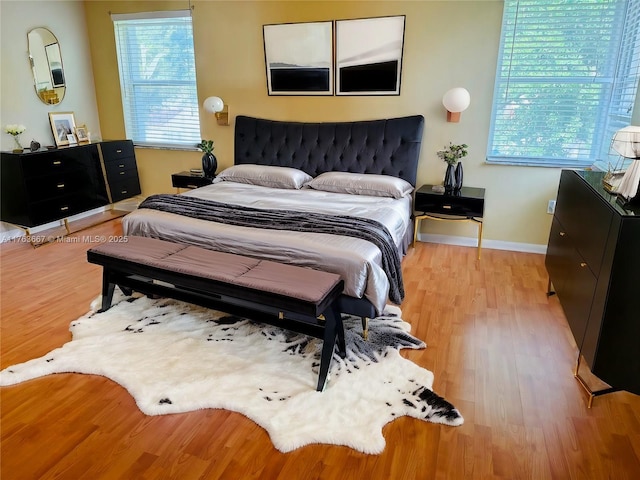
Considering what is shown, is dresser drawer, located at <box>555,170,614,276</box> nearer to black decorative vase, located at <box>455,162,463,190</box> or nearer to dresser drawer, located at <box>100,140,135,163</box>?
black decorative vase, located at <box>455,162,463,190</box>

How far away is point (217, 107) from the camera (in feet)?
14.3

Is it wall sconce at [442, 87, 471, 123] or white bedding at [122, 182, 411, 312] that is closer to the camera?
white bedding at [122, 182, 411, 312]

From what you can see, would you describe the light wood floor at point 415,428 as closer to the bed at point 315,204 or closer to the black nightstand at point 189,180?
the bed at point 315,204

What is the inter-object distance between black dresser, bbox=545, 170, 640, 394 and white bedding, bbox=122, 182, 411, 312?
38.4 inches

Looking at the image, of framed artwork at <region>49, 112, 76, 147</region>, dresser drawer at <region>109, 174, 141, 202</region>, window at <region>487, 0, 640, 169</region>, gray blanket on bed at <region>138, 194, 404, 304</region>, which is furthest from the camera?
dresser drawer at <region>109, 174, 141, 202</region>

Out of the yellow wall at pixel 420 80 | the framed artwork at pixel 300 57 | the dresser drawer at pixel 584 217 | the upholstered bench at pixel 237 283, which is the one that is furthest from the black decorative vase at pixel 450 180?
the upholstered bench at pixel 237 283

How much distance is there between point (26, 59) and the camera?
419 cm

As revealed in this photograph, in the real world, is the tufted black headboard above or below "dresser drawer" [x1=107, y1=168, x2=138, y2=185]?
above

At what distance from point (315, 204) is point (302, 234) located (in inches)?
29.5

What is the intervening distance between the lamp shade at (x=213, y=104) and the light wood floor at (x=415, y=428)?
7.93ft

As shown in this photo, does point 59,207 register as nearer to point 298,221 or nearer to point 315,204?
point 315,204

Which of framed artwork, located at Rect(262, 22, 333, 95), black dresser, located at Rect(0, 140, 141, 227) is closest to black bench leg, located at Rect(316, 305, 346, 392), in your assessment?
framed artwork, located at Rect(262, 22, 333, 95)

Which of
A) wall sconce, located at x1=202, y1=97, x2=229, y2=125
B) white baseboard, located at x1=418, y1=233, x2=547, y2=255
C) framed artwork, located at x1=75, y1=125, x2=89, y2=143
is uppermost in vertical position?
wall sconce, located at x1=202, y1=97, x2=229, y2=125

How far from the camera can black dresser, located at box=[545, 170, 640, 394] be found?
5.80 feet
